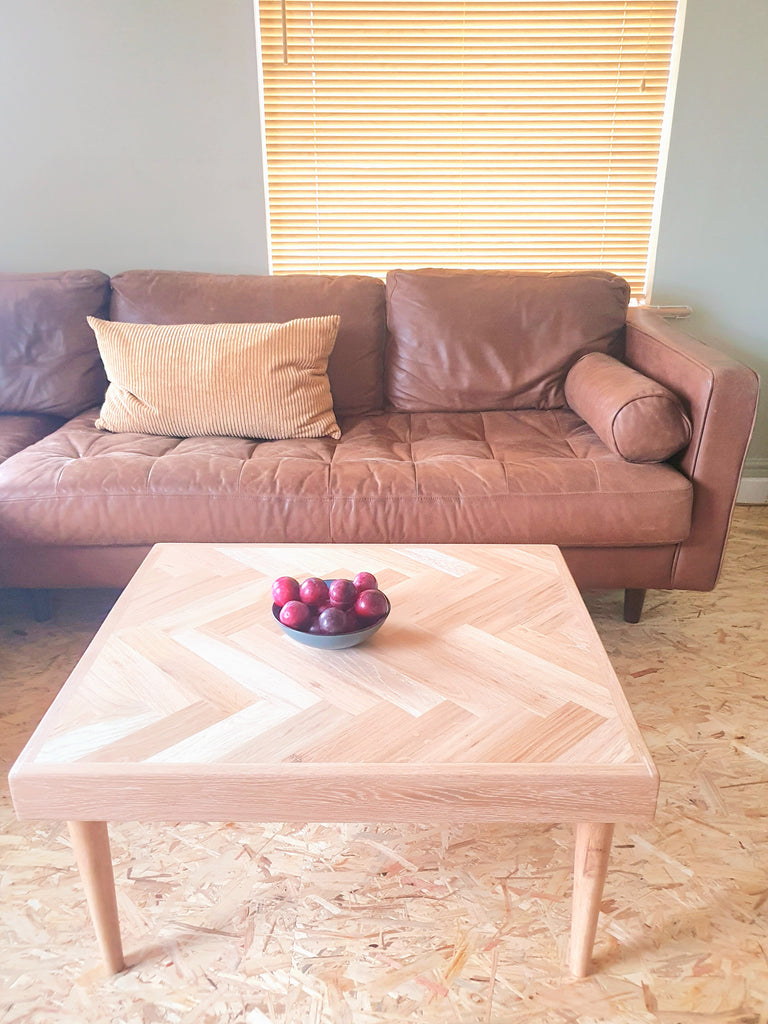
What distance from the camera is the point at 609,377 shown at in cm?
196

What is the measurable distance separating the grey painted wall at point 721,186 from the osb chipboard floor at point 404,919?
165cm

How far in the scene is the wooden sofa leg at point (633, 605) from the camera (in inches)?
76.3

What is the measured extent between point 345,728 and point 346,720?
0.05ft

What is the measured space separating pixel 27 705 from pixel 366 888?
884 mm

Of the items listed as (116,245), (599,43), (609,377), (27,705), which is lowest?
(27,705)

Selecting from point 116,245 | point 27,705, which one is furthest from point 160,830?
point 116,245

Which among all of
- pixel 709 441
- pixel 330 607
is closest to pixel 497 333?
pixel 709 441

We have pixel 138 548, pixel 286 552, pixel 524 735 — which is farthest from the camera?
pixel 138 548

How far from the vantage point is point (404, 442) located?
6.83 ft

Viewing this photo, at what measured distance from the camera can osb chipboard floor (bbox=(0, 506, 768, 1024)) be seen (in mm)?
1022

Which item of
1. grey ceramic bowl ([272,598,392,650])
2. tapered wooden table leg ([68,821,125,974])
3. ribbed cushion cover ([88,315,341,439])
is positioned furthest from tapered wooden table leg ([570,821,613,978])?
ribbed cushion cover ([88,315,341,439])

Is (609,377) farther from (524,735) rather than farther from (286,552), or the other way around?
(524,735)

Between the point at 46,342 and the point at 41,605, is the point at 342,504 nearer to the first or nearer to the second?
the point at 41,605

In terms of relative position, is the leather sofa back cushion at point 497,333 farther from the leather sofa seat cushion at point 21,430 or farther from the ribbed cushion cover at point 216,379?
the leather sofa seat cushion at point 21,430
